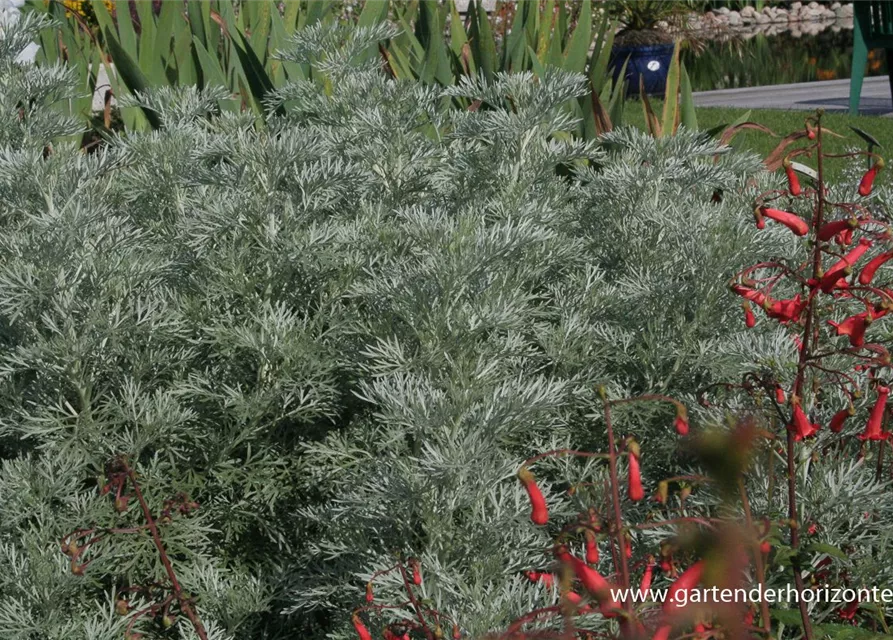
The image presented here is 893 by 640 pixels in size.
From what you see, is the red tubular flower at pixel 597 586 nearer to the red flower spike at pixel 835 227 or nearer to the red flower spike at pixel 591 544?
A: the red flower spike at pixel 591 544

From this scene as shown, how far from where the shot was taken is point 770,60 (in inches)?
557

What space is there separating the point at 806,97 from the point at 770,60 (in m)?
3.88

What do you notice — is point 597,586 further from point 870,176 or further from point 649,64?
point 649,64

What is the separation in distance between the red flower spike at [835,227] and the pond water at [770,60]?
10.5 meters

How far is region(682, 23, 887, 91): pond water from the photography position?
12250 mm

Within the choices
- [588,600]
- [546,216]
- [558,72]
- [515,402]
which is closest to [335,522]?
[515,402]

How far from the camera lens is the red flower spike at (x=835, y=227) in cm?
139

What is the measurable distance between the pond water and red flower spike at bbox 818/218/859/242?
1054 centimetres

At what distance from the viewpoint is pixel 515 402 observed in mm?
1540

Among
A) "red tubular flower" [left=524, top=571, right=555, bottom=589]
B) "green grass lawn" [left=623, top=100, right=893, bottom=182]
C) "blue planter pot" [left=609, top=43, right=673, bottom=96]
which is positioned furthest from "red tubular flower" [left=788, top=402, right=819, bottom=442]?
"blue planter pot" [left=609, top=43, right=673, bottom=96]

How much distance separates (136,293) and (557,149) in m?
0.90

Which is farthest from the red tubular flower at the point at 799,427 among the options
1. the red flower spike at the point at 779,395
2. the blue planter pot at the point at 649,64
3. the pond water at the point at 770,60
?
the pond water at the point at 770,60

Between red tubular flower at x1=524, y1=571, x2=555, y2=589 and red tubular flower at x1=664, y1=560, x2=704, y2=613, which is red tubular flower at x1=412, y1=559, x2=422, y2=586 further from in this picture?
red tubular flower at x1=664, y1=560, x2=704, y2=613

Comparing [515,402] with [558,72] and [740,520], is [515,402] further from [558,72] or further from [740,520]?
[558,72]
